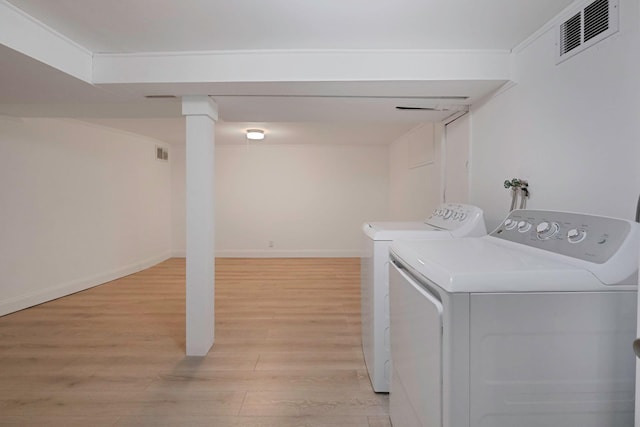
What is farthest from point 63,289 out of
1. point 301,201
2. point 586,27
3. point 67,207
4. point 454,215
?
point 586,27

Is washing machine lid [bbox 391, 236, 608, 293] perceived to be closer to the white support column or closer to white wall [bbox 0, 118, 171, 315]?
the white support column

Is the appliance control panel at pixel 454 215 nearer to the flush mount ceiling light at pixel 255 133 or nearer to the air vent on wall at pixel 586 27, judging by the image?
the air vent on wall at pixel 586 27

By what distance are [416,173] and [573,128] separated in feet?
9.24

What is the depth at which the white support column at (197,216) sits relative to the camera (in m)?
2.27

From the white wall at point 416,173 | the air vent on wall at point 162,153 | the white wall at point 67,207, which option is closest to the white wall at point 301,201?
the white wall at point 416,173

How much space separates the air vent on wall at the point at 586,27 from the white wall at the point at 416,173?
1592 mm

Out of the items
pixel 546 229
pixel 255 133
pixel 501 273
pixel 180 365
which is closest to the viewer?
pixel 501 273

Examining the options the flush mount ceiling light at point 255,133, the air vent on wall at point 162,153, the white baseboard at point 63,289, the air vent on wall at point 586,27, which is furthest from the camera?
the air vent on wall at point 162,153

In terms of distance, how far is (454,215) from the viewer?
6.67 ft

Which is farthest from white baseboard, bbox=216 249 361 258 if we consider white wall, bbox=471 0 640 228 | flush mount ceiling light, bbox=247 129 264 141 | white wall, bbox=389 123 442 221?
white wall, bbox=471 0 640 228

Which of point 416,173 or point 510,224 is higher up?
point 416,173

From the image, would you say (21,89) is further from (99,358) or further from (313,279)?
(313,279)

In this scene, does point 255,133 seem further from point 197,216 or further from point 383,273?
point 383,273

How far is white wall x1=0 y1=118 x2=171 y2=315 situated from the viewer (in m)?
3.22
